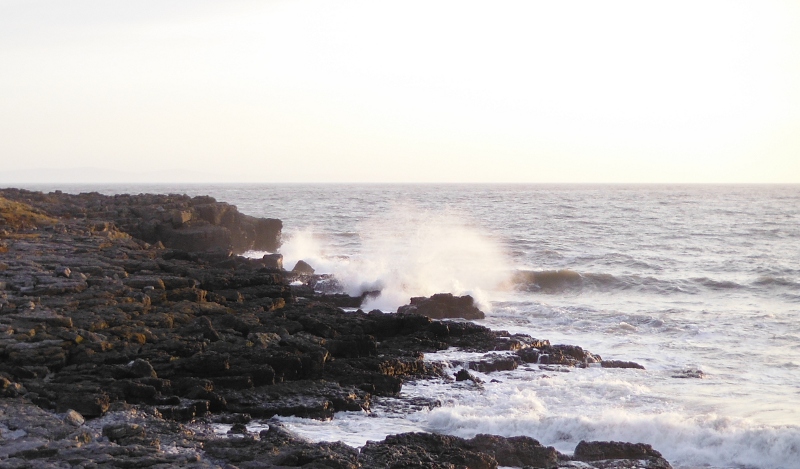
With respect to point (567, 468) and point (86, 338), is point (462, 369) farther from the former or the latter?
point (86, 338)

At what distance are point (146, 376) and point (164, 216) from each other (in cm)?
1806

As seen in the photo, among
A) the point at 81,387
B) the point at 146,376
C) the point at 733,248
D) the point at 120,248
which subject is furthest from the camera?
the point at 733,248

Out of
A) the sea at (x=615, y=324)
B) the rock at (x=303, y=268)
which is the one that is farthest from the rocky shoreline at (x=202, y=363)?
the rock at (x=303, y=268)

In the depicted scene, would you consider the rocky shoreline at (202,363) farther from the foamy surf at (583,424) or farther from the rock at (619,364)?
the foamy surf at (583,424)

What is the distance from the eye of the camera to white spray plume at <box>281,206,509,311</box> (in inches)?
945

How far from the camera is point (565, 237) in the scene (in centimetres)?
4419

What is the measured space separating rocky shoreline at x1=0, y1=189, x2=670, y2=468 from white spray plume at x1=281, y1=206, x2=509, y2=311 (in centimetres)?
252

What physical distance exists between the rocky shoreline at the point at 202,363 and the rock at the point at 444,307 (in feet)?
0.13

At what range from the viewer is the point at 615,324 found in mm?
20172

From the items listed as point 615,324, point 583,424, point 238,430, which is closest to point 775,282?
point 615,324

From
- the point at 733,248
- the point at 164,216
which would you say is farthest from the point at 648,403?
the point at 733,248

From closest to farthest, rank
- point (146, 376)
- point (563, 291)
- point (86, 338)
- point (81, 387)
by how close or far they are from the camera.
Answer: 1. point (81, 387)
2. point (146, 376)
3. point (86, 338)
4. point (563, 291)

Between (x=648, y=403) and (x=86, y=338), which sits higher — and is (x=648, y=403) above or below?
below

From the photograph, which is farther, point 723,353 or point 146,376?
point 723,353
